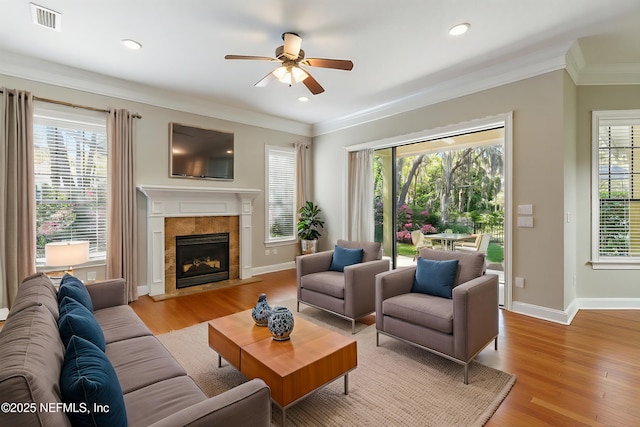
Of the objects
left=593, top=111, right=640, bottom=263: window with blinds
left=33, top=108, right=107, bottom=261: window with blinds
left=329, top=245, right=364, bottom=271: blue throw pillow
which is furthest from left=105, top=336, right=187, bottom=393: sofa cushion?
left=593, top=111, right=640, bottom=263: window with blinds

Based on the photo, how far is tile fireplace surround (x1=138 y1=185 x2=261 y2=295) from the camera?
448cm

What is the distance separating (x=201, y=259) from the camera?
505 centimetres

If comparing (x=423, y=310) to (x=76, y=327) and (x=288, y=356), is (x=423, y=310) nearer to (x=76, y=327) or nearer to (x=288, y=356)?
(x=288, y=356)

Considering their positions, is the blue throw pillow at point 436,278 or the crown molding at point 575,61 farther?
the crown molding at point 575,61

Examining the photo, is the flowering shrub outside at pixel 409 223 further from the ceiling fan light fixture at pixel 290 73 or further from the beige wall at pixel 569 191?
the ceiling fan light fixture at pixel 290 73

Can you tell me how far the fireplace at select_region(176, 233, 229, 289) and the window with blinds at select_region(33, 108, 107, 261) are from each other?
3.46 feet

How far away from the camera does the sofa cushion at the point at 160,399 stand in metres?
1.28

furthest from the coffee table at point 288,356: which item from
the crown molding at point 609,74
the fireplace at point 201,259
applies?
the crown molding at point 609,74

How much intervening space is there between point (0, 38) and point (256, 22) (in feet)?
8.86

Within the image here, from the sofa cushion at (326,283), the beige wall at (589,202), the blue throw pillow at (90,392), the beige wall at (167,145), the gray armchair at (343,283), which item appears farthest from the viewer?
the beige wall at (167,145)

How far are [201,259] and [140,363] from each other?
3.46 metres

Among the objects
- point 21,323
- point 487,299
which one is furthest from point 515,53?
point 21,323

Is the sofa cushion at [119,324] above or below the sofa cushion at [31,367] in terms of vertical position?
below

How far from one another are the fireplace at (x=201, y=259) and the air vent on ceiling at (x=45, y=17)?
9.62ft
